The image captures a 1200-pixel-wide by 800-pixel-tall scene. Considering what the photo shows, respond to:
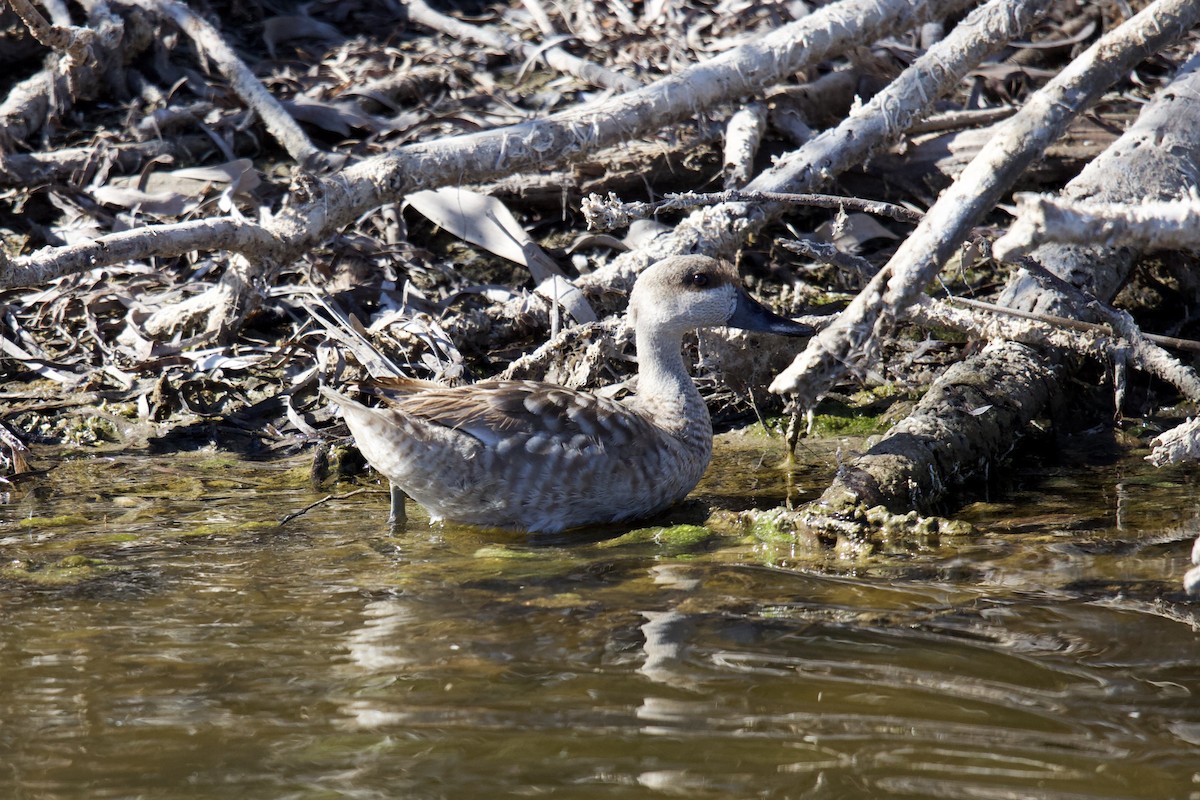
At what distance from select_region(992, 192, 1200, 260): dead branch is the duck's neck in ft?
9.54

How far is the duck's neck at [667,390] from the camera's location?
230 inches

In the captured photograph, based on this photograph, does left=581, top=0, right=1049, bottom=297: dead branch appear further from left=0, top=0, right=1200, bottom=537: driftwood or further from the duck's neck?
the duck's neck

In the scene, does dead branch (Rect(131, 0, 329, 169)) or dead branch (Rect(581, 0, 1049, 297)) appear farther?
dead branch (Rect(131, 0, 329, 169))

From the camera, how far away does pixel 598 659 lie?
368cm

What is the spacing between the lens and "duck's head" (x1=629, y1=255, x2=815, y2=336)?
19.4 feet

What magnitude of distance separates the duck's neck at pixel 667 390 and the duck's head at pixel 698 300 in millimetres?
109

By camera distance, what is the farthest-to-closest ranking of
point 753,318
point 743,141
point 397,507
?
point 743,141, point 753,318, point 397,507

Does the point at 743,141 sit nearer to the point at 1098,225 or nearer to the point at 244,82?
the point at 244,82

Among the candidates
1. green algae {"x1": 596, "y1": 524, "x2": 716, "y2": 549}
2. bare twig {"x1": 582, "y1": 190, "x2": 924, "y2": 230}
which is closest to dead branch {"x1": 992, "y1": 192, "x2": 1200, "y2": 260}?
bare twig {"x1": 582, "y1": 190, "x2": 924, "y2": 230}

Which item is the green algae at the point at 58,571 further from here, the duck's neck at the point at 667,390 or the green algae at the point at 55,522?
the duck's neck at the point at 667,390

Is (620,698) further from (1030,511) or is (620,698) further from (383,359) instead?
(383,359)

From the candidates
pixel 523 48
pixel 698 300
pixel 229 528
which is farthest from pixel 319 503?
pixel 523 48

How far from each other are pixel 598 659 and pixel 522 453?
1.83 meters

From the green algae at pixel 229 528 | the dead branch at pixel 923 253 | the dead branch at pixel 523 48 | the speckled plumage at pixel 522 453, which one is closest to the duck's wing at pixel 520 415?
the speckled plumage at pixel 522 453
